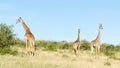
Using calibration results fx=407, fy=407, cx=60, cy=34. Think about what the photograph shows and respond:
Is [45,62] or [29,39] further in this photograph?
[29,39]

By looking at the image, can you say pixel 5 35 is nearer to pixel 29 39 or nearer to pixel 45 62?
pixel 29 39

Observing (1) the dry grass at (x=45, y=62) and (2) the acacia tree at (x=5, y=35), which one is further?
(2) the acacia tree at (x=5, y=35)

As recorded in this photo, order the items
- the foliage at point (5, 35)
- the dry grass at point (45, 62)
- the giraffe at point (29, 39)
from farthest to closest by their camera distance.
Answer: the foliage at point (5, 35), the giraffe at point (29, 39), the dry grass at point (45, 62)

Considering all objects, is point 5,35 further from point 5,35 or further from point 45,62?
point 45,62

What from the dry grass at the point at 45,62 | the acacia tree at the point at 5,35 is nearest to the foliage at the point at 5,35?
the acacia tree at the point at 5,35

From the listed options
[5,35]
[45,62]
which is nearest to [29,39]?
[5,35]

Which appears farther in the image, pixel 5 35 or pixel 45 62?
pixel 5 35

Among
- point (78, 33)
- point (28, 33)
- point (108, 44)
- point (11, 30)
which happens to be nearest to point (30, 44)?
point (28, 33)

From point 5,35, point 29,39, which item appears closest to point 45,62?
point 29,39

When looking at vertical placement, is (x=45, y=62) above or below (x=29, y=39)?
below

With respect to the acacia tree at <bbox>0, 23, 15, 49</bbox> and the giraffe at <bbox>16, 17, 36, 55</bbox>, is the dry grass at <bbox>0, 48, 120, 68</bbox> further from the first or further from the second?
the acacia tree at <bbox>0, 23, 15, 49</bbox>

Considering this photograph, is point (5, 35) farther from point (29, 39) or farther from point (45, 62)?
point (45, 62)

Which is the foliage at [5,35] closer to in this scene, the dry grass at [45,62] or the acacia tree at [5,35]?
the acacia tree at [5,35]

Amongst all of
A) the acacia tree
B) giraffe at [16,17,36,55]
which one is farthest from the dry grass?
the acacia tree
